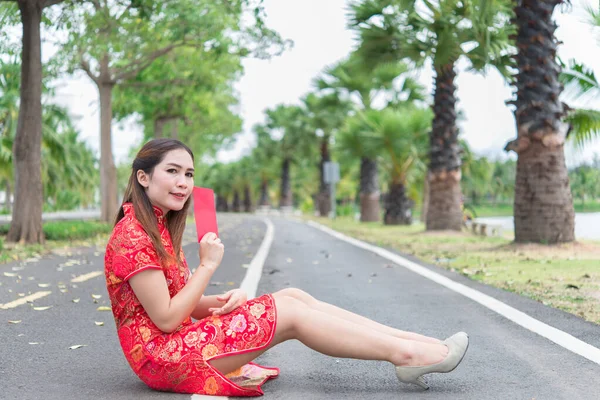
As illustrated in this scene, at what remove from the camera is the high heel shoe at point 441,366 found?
3.87 metres

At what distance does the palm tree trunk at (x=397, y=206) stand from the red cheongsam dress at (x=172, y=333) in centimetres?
A: 2516

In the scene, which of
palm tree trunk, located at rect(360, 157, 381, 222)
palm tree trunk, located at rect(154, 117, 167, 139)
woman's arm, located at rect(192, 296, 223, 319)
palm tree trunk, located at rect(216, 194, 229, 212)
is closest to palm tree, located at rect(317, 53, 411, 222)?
palm tree trunk, located at rect(360, 157, 381, 222)

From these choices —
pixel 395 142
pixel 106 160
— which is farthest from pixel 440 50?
pixel 106 160

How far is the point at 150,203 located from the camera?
12.8ft

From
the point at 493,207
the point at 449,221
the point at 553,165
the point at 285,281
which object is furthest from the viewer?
the point at 493,207

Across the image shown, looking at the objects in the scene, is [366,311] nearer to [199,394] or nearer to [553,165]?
[199,394]

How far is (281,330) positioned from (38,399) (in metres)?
1.30

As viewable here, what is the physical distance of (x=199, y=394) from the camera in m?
3.89

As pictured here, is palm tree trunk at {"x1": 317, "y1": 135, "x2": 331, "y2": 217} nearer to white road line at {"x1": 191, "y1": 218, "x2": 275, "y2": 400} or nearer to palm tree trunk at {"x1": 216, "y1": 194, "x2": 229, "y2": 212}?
white road line at {"x1": 191, "y1": 218, "x2": 275, "y2": 400}

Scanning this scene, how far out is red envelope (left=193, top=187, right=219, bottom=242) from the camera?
388 cm

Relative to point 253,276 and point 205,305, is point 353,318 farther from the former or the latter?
point 253,276

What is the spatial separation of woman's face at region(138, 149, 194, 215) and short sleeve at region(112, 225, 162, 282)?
0.71 feet

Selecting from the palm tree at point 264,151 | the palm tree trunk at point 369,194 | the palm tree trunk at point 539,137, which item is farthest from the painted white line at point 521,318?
the palm tree at point 264,151

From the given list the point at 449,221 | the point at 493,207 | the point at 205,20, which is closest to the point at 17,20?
the point at 205,20
